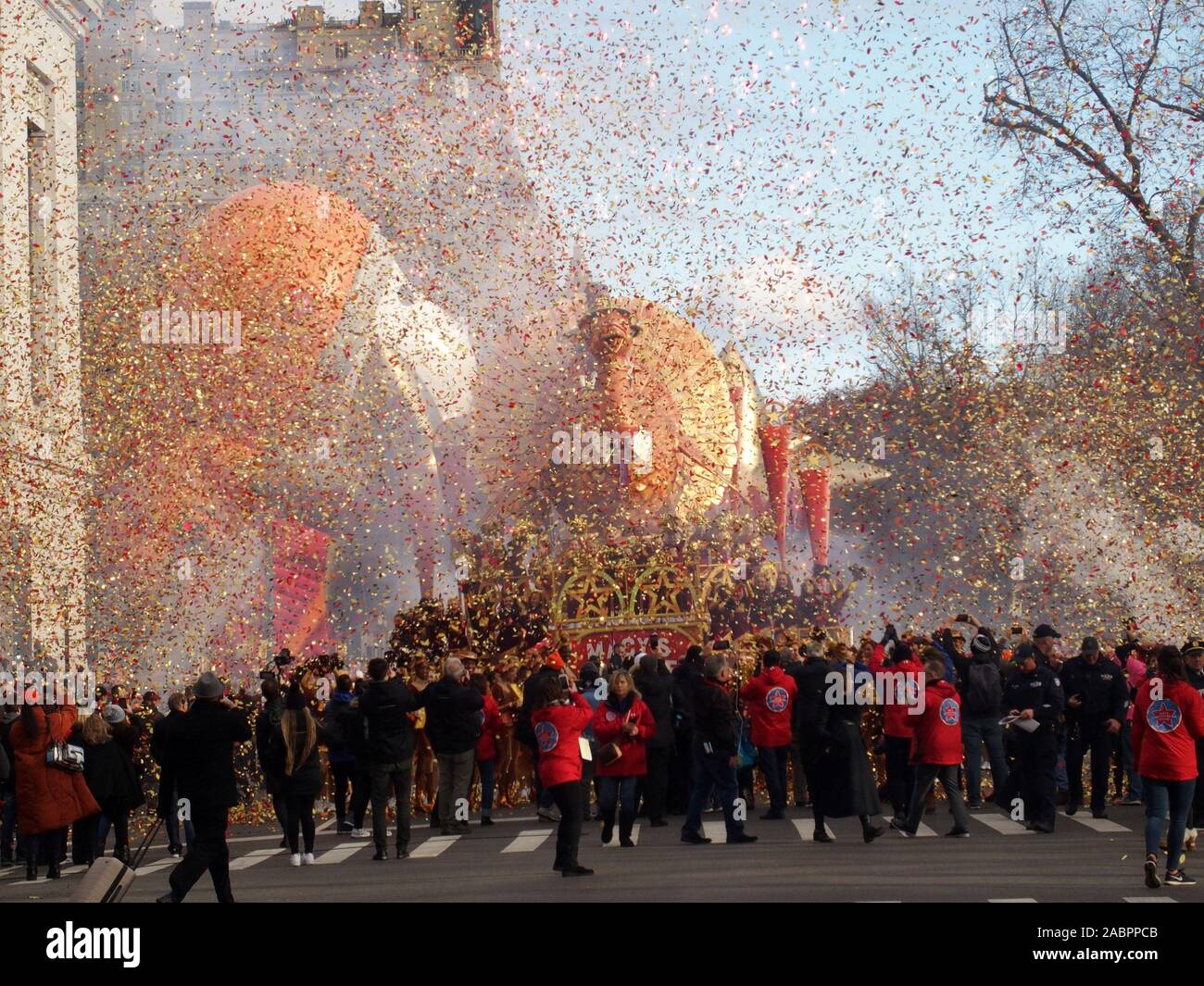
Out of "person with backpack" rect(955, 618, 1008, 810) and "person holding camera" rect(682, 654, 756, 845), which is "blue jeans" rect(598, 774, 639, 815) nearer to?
"person holding camera" rect(682, 654, 756, 845)

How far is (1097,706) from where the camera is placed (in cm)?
1642

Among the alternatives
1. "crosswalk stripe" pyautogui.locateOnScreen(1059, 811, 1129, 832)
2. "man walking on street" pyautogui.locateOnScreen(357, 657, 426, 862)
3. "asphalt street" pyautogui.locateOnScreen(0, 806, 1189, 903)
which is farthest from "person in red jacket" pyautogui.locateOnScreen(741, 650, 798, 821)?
"man walking on street" pyautogui.locateOnScreen(357, 657, 426, 862)

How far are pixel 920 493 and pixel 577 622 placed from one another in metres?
22.3

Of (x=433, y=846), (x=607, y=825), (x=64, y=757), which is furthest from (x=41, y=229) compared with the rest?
(x=607, y=825)

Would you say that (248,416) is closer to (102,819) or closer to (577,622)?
(577,622)

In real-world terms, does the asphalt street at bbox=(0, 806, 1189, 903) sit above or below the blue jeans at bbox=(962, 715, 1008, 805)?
below

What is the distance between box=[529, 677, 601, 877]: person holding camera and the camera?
42.3ft

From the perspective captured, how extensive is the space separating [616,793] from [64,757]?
4.58 metres

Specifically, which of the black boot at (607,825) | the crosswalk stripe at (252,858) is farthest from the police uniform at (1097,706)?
the crosswalk stripe at (252,858)

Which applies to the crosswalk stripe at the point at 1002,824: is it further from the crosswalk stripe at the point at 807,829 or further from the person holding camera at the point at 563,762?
the person holding camera at the point at 563,762

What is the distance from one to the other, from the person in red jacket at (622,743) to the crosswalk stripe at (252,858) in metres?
2.98

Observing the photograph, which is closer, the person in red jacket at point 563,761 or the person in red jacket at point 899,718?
the person in red jacket at point 563,761

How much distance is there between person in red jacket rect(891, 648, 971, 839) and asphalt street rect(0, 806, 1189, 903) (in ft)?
0.96

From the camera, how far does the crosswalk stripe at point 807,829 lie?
50.0 ft
